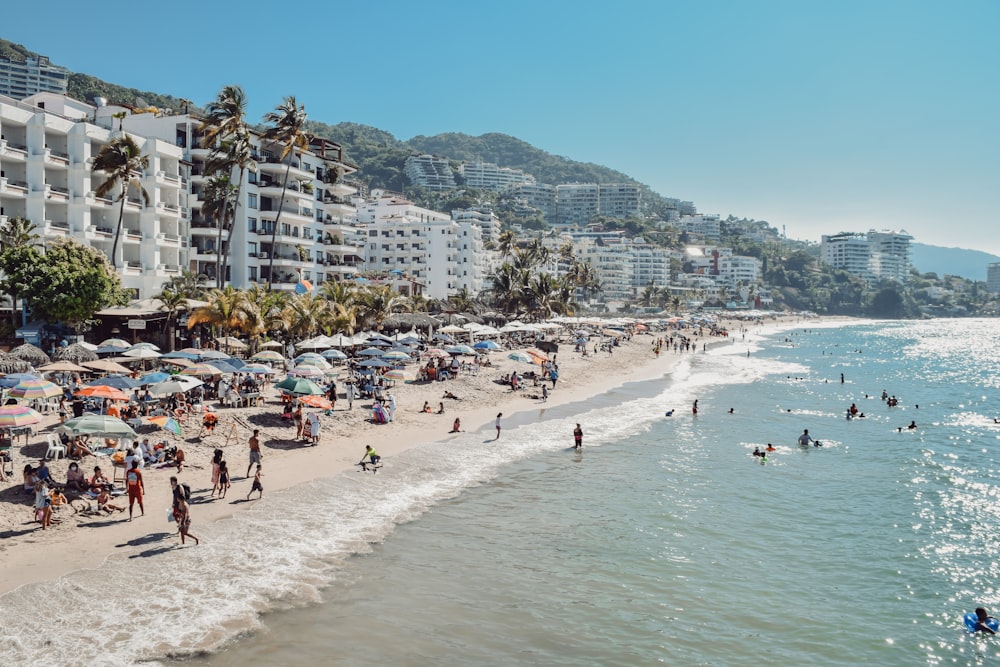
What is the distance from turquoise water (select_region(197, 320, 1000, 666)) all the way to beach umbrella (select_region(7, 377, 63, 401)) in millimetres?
12479

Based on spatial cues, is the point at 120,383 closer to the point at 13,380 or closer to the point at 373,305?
the point at 13,380

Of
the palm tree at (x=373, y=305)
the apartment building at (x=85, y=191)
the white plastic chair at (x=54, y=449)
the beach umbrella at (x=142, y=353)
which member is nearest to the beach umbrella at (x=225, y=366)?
the beach umbrella at (x=142, y=353)

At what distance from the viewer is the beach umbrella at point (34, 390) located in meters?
21.2

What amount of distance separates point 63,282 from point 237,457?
1751cm

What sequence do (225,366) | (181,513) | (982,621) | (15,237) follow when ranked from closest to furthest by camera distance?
(982,621) → (181,513) → (225,366) → (15,237)

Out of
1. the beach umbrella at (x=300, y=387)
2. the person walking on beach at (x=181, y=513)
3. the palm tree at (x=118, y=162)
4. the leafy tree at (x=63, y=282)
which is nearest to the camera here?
the person walking on beach at (x=181, y=513)

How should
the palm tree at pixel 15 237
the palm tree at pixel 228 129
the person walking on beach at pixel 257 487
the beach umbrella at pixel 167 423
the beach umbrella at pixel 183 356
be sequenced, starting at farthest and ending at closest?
the palm tree at pixel 228 129
the palm tree at pixel 15 237
the beach umbrella at pixel 183 356
the beach umbrella at pixel 167 423
the person walking on beach at pixel 257 487

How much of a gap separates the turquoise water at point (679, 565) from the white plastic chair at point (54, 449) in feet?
31.3

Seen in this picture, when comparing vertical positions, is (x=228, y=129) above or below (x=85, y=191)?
above

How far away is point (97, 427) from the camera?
18.0 metres

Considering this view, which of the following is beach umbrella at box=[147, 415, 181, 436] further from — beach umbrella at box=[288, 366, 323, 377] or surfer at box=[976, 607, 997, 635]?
surfer at box=[976, 607, 997, 635]

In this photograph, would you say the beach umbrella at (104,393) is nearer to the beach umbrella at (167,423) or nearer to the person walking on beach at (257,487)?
the beach umbrella at (167,423)

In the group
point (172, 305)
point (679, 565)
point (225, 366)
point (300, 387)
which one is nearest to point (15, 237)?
point (172, 305)

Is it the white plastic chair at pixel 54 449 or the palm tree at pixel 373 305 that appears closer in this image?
the white plastic chair at pixel 54 449
